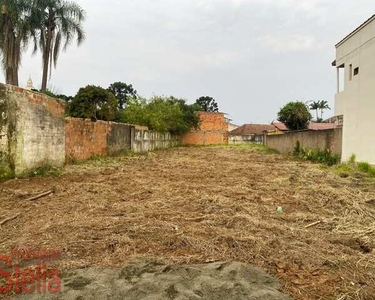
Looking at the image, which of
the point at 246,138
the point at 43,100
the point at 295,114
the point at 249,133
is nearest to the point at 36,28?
the point at 43,100

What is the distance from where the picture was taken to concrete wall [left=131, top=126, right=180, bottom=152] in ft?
53.5

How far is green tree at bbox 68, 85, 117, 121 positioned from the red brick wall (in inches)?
437

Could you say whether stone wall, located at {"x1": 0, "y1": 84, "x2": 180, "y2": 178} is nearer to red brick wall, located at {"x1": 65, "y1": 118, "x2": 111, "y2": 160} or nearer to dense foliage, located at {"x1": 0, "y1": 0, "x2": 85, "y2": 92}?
red brick wall, located at {"x1": 65, "y1": 118, "x2": 111, "y2": 160}

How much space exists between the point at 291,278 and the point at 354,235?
5.02ft

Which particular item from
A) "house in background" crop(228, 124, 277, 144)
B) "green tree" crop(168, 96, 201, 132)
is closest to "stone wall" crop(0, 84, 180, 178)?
"green tree" crop(168, 96, 201, 132)

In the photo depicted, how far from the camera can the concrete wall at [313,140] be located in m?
11.5

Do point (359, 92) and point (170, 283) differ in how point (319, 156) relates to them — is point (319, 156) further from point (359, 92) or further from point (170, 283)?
point (170, 283)

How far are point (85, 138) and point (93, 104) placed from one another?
13.9 metres

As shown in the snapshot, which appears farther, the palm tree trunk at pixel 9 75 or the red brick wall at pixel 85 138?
the palm tree trunk at pixel 9 75

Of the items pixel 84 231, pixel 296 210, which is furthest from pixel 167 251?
pixel 296 210

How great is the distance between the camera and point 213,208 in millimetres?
4445

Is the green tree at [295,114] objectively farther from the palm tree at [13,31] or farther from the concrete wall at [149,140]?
the palm tree at [13,31]

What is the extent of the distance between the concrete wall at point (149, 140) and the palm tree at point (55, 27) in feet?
25.1

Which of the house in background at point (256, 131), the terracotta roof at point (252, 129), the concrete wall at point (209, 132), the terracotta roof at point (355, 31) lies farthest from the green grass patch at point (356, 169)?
the terracotta roof at point (252, 129)
